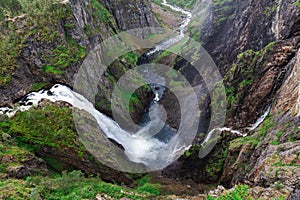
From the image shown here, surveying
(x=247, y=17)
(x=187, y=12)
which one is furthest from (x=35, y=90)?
(x=187, y=12)

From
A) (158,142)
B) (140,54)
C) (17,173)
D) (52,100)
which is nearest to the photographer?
(17,173)

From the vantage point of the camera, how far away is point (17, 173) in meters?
16.2

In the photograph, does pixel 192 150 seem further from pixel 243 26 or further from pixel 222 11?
pixel 222 11

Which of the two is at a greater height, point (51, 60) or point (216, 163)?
point (51, 60)

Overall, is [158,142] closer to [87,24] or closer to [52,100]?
[52,100]

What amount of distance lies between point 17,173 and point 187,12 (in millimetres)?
87790

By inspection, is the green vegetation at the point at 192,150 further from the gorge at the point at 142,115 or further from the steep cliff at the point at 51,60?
the steep cliff at the point at 51,60

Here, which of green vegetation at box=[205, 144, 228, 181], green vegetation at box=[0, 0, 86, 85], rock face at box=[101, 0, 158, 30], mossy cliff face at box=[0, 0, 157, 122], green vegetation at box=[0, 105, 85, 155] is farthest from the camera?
rock face at box=[101, 0, 158, 30]

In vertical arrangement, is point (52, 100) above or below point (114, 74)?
below

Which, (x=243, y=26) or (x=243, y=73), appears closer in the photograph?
(x=243, y=73)

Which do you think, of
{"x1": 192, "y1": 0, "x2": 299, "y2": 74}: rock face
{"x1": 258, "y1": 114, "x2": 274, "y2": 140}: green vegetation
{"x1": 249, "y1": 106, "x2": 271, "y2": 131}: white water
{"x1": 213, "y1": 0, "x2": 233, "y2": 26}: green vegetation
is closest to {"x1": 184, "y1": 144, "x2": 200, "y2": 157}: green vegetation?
{"x1": 249, "y1": 106, "x2": 271, "y2": 131}: white water

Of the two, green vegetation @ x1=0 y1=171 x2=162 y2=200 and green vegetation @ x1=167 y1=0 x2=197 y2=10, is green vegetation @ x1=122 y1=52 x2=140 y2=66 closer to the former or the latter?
green vegetation @ x1=0 y1=171 x2=162 y2=200

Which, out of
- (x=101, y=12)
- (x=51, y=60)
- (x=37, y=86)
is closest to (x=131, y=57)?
(x=101, y=12)

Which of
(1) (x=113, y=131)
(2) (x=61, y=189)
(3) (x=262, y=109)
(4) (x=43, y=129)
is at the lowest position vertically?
(2) (x=61, y=189)
